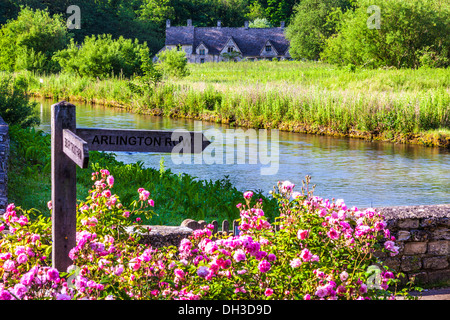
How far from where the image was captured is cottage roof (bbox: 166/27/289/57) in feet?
241

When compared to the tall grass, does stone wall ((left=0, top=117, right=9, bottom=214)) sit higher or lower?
higher

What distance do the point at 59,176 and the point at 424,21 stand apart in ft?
102

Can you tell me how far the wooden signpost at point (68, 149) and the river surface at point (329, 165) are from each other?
285 inches

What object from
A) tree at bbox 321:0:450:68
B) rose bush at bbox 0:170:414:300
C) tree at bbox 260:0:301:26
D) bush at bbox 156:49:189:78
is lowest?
rose bush at bbox 0:170:414:300

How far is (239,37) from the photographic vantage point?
7506 cm

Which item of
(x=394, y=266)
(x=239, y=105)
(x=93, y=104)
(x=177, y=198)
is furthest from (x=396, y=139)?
(x=93, y=104)

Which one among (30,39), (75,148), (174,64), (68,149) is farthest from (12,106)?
(30,39)

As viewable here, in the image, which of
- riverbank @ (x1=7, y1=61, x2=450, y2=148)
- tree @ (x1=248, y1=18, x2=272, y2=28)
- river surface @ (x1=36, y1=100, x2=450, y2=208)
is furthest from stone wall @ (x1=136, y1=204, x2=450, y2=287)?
tree @ (x1=248, y1=18, x2=272, y2=28)

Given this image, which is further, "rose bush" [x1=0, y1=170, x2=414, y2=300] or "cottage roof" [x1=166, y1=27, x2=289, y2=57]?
"cottage roof" [x1=166, y1=27, x2=289, y2=57]

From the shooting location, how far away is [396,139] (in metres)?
18.2

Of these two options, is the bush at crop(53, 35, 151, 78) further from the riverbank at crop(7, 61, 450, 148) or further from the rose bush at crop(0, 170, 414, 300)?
the rose bush at crop(0, 170, 414, 300)

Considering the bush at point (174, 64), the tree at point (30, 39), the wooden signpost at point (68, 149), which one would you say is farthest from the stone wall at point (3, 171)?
the tree at point (30, 39)

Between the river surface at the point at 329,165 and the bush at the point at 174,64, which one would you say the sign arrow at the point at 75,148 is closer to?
the river surface at the point at 329,165

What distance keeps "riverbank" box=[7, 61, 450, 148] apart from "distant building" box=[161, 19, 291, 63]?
4546cm
